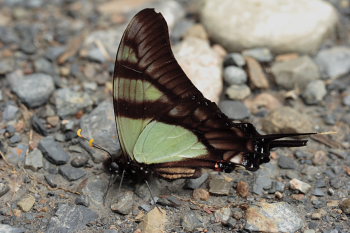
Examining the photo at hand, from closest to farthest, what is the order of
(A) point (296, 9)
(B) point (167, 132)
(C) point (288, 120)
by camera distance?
(B) point (167, 132)
(C) point (288, 120)
(A) point (296, 9)

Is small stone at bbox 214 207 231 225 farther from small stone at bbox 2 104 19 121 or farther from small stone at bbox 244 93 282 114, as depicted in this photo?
small stone at bbox 2 104 19 121

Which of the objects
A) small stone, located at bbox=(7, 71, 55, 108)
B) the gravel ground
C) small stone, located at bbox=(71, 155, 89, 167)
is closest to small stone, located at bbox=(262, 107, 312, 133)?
the gravel ground

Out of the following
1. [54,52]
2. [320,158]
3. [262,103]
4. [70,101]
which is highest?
[54,52]

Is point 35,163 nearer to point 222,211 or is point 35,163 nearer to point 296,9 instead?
point 222,211

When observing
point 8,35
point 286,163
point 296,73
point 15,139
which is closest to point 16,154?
point 15,139

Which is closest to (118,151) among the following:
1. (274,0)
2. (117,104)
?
(117,104)

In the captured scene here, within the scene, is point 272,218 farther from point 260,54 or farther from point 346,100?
point 260,54

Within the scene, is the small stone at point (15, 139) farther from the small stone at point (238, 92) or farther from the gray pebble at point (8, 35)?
the small stone at point (238, 92)
